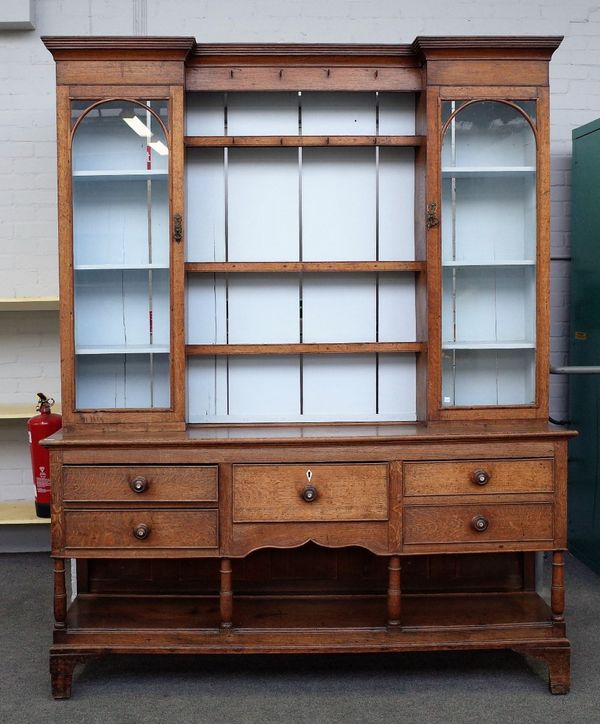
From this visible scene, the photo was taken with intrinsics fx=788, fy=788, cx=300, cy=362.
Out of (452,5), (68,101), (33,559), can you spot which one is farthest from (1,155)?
(452,5)

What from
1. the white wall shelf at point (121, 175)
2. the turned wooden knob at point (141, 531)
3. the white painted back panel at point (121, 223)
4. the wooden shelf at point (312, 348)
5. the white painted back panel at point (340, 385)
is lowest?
the turned wooden knob at point (141, 531)

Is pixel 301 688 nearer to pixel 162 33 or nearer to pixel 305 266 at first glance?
pixel 305 266

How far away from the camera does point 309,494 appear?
9.06 feet

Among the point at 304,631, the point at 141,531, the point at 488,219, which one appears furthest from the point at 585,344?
the point at 141,531

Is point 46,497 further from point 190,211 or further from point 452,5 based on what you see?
point 452,5

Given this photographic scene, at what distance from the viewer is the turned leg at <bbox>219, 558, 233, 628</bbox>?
9.20 ft

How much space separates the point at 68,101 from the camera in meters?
2.99

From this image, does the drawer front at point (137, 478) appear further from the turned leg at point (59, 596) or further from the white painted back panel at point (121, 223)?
the white painted back panel at point (121, 223)

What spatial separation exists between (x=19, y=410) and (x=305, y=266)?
1869 millimetres

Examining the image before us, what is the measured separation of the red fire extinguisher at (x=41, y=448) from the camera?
12.7 feet

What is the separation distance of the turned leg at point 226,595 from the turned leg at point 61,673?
509mm

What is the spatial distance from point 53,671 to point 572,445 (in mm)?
2764

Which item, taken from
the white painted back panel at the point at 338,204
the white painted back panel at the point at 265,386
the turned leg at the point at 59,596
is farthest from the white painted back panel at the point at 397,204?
the turned leg at the point at 59,596

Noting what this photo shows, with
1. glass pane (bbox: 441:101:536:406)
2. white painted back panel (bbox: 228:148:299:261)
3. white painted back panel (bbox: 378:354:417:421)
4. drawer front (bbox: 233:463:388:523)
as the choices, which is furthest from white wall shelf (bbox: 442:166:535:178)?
drawer front (bbox: 233:463:388:523)
